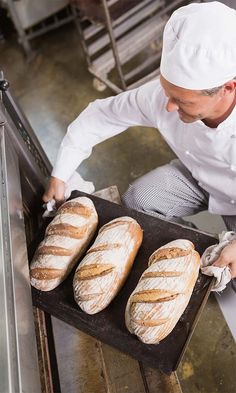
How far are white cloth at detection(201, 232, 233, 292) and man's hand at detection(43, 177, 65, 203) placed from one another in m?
0.66

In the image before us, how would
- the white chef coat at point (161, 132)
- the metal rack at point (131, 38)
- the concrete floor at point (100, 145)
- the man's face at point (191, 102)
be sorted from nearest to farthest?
the man's face at point (191, 102)
the white chef coat at point (161, 132)
the concrete floor at point (100, 145)
the metal rack at point (131, 38)

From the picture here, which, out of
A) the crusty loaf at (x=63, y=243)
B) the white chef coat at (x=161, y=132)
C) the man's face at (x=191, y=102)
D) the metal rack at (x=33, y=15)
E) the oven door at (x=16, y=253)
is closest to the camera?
the oven door at (x=16, y=253)

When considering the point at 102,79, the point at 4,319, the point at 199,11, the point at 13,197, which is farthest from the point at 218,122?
the point at 102,79

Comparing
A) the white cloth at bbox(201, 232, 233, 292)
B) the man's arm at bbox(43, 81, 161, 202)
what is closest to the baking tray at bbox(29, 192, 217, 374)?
the white cloth at bbox(201, 232, 233, 292)

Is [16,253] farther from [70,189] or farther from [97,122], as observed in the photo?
[97,122]

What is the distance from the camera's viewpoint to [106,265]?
1.32 m

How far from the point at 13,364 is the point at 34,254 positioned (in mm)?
591

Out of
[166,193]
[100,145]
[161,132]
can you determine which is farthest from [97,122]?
[100,145]

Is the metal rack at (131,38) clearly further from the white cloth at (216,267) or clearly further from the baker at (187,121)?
the white cloth at (216,267)

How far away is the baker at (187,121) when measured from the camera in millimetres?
1195

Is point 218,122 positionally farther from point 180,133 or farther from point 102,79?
point 102,79

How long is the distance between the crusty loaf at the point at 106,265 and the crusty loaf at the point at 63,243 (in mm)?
60

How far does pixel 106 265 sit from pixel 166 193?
27.7 inches

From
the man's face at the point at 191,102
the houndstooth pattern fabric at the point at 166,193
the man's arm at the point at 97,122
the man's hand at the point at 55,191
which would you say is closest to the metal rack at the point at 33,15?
the man's arm at the point at 97,122
